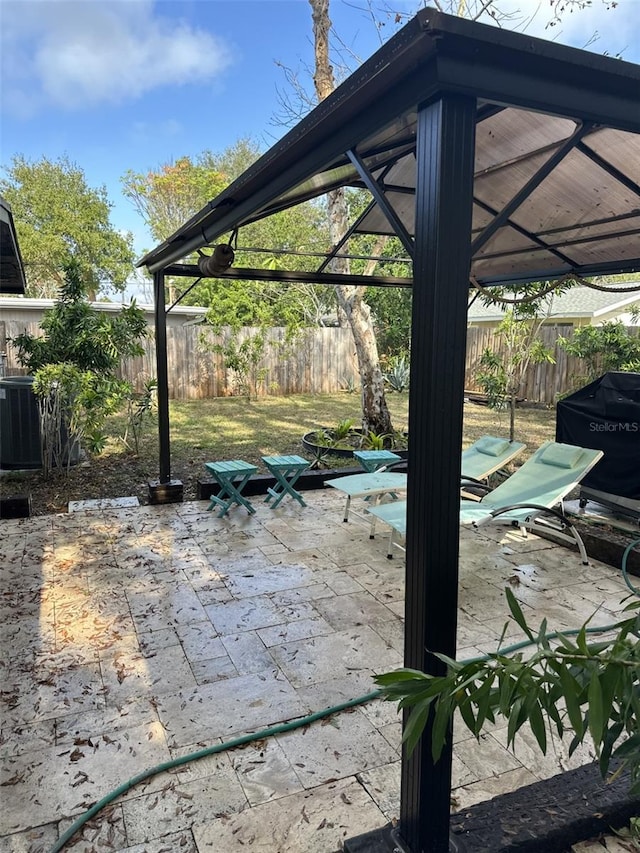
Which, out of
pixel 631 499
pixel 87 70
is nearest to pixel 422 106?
pixel 631 499

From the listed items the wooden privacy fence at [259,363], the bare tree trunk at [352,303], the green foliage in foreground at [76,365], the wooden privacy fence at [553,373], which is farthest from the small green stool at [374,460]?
the wooden privacy fence at [259,363]

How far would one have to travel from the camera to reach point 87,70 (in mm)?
20609

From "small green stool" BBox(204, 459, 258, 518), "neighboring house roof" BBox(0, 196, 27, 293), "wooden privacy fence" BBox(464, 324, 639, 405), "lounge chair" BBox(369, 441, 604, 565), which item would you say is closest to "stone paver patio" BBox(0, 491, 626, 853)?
"lounge chair" BBox(369, 441, 604, 565)

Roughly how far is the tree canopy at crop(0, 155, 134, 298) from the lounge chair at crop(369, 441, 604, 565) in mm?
18240

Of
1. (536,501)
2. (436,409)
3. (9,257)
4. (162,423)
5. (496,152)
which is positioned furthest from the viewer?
(162,423)

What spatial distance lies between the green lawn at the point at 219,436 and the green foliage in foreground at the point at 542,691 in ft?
16.1

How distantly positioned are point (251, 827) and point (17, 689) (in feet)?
4.49

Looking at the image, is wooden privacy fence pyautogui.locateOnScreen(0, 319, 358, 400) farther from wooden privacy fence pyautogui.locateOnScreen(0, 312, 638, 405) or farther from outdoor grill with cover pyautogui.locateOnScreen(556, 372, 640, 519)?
outdoor grill with cover pyautogui.locateOnScreen(556, 372, 640, 519)

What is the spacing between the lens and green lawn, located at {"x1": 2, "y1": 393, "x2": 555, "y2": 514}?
234 inches

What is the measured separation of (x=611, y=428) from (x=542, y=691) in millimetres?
4500

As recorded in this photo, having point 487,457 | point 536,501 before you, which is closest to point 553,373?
point 487,457

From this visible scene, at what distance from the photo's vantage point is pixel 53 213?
20.3 metres

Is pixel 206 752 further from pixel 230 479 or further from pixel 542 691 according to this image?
pixel 230 479

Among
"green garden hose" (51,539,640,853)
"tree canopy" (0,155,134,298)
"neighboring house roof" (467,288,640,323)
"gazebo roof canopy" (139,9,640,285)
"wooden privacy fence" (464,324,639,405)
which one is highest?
"tree canopy" (0,155,134,298)
